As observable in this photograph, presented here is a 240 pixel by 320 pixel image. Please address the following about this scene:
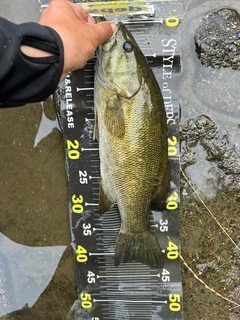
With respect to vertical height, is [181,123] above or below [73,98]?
below

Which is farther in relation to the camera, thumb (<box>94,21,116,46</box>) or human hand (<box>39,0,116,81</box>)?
thumb (<box>94,21,116,46</box>)

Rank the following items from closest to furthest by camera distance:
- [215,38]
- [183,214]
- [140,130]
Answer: [140,130] → [215,38] → [183,214]

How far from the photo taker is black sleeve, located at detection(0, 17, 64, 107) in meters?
1.51

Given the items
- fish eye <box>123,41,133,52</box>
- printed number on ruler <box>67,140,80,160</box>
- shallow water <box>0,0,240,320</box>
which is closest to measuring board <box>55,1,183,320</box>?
printed number on ruler <box>67,140,80,160</box>

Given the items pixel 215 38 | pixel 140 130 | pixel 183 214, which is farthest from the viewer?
pixel 183 214

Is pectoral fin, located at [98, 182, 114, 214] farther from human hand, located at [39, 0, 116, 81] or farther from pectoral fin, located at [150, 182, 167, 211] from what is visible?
human hand, located at [39, 0, 116, 81]

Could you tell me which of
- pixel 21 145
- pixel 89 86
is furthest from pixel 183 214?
pixel 21 145

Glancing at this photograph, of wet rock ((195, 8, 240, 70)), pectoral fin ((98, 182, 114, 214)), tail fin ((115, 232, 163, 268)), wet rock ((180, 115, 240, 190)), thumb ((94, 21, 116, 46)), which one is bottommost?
tail fin ((115, 232, 163, 268))

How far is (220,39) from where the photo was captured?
236 cm

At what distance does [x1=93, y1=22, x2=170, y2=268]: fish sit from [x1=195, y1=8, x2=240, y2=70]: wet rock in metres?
0.52

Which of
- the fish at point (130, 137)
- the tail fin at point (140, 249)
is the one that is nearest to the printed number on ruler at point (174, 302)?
the tail fin at point (140, 249)

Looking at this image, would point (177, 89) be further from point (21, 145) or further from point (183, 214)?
point (21, 145)

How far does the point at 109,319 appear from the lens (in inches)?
103

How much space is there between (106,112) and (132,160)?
0.34 meters
